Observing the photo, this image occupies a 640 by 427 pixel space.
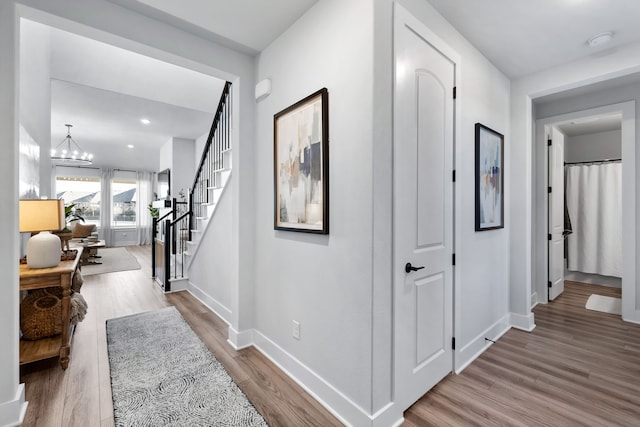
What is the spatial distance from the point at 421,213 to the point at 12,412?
8.85 ft

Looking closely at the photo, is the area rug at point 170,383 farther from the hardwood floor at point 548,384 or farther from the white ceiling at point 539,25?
the white ceiling at point 539,25

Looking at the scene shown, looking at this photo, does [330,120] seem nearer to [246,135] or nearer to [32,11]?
[246,135]

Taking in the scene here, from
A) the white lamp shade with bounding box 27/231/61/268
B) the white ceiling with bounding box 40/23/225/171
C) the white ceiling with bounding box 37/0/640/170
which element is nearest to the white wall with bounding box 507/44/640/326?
the white ceiling with bounding box 37/0/640/170

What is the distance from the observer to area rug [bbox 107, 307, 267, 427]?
5.73ft

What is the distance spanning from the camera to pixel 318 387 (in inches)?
76.1

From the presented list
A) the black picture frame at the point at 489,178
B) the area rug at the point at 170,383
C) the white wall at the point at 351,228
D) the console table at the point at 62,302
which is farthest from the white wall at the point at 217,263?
the black picture frame at the point at 489,178

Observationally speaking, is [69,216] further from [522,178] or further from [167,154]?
[522,178]

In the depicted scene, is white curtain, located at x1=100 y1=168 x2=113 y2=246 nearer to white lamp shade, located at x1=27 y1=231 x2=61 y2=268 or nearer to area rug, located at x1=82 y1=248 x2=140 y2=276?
area rug, located at x1=82 y1=248 x2=140 y2=276

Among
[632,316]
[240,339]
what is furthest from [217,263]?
[632,316]

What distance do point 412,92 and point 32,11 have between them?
→ 7.57 feet

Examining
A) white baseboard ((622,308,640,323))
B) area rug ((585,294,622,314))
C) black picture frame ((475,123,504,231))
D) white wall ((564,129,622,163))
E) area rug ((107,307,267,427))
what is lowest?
area rug ((107,307,267,427))

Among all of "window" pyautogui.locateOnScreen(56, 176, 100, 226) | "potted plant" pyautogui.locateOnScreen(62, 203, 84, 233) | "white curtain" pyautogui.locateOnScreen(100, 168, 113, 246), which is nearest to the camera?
"potted plant" pyautogui.locateOnScreen(62, 203, 84, 233)

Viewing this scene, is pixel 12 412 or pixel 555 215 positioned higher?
pixel 555 215

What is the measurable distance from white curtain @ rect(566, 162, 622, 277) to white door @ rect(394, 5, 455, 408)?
4366 millimetres
